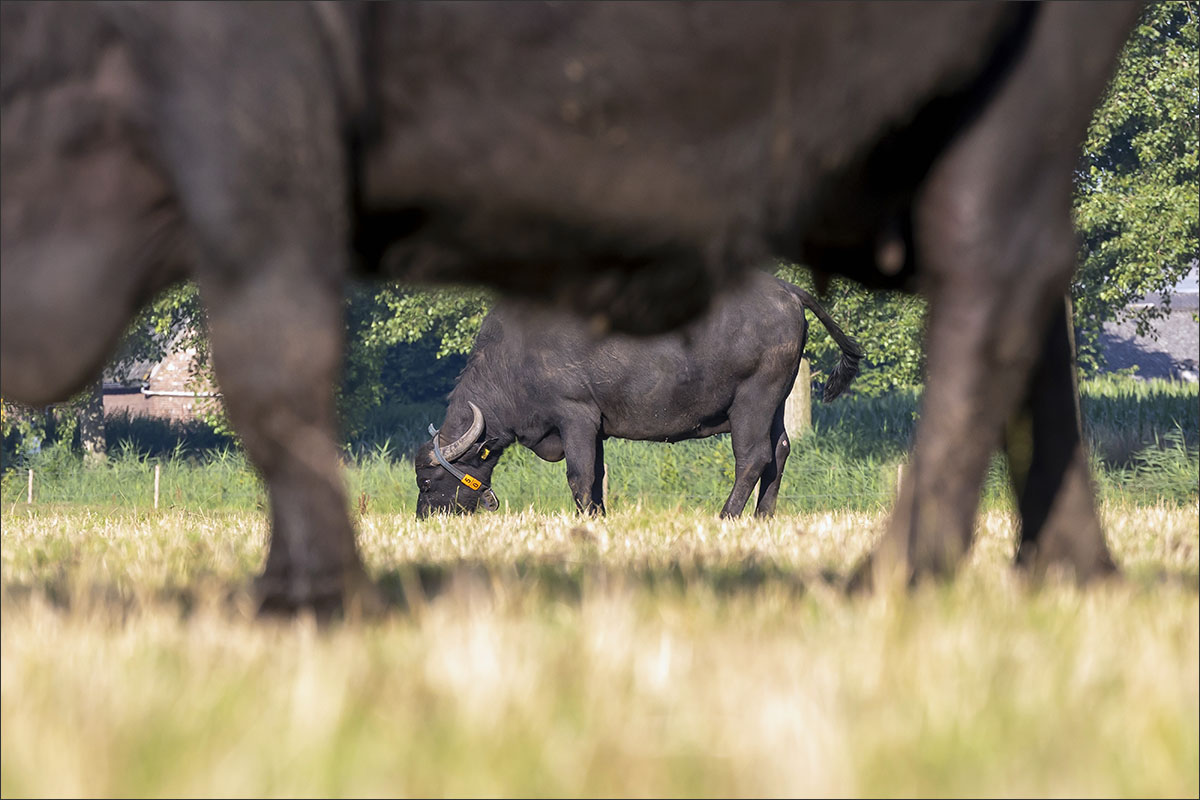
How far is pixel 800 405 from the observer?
22594 mm

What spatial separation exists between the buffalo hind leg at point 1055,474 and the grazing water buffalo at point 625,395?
7543 mm

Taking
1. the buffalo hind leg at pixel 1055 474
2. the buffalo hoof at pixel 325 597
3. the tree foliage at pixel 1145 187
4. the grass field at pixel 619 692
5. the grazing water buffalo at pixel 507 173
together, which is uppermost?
the tree foliage at pixel 1145 187

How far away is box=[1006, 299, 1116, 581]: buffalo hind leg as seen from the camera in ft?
12.9

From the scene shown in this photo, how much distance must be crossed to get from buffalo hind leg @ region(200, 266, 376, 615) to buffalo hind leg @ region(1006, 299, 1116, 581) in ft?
6.60

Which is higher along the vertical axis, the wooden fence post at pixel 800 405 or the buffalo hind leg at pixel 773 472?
the wooden fence post at pixel 800 405

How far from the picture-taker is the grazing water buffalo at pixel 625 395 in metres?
12.5

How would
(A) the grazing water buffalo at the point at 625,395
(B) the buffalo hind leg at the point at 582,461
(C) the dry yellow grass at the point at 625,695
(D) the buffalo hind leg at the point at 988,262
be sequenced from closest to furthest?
(C) the dry yellow grass at the point at 625,695 → (D) the buffalo hind leg at the point at 988,262 → (A) the grazing water buffalo at the point at 625,395 → (B) the buffalo hind leg at the point at 582,461

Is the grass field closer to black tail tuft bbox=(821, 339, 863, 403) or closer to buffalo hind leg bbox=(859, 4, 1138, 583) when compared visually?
buffalo hind leg bbox=(859, 4, 1138, 583)

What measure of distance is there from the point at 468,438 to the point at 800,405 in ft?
31.9

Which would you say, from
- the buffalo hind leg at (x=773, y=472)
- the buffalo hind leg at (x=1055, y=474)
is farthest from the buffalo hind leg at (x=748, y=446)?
the buffalo hind leg at (x=1055, y=474)

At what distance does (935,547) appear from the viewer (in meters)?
3.25

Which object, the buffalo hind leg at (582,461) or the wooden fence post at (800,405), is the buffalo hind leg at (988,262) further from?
Result: the wooden fence post at (800,405)

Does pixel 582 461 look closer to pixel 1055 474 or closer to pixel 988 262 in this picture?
pixel 1055 474

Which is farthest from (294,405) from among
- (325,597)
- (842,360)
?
(842,360)
